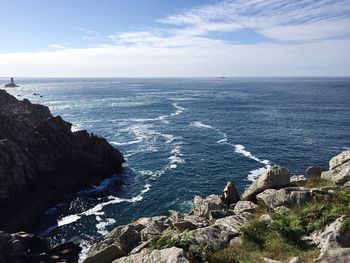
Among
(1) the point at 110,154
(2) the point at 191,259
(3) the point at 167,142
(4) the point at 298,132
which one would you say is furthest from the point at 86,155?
(4) the point at 298,132

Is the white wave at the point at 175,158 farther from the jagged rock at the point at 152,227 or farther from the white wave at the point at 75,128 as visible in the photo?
the white wave at the point at 75,128

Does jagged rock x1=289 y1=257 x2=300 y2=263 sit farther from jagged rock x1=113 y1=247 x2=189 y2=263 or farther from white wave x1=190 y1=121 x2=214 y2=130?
white wave x1=190 y1=121 x2=214 y2=130

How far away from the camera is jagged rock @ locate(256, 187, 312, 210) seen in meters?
27.2

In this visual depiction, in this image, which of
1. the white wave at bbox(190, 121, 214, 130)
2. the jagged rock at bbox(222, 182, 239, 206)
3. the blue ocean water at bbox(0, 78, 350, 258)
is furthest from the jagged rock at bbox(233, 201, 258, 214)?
the white wave at bbox(190, 121, 214, 130)

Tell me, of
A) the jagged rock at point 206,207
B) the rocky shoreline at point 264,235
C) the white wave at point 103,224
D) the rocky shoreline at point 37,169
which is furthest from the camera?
the white wave at point 103,224

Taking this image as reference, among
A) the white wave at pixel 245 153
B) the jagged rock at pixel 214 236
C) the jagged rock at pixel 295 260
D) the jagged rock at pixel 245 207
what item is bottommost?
the white wave at pixel 245 153

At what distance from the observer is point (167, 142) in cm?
8262

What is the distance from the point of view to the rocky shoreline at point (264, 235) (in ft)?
62.0

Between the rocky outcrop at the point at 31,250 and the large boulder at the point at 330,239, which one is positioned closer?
the large boulder at the point at 330,239

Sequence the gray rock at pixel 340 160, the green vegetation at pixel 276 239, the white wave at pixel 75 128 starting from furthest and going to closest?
the white wave at pixel 75 128 → the gray rock at pixel 340 160 → the green vegetation at pixel 276 239

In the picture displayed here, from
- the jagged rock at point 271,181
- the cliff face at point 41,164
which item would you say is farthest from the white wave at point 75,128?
→ the jagged rock at point 271,181

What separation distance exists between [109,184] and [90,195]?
17.1ft

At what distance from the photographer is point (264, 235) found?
21.7 metres

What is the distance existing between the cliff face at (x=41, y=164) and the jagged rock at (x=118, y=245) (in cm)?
2080
